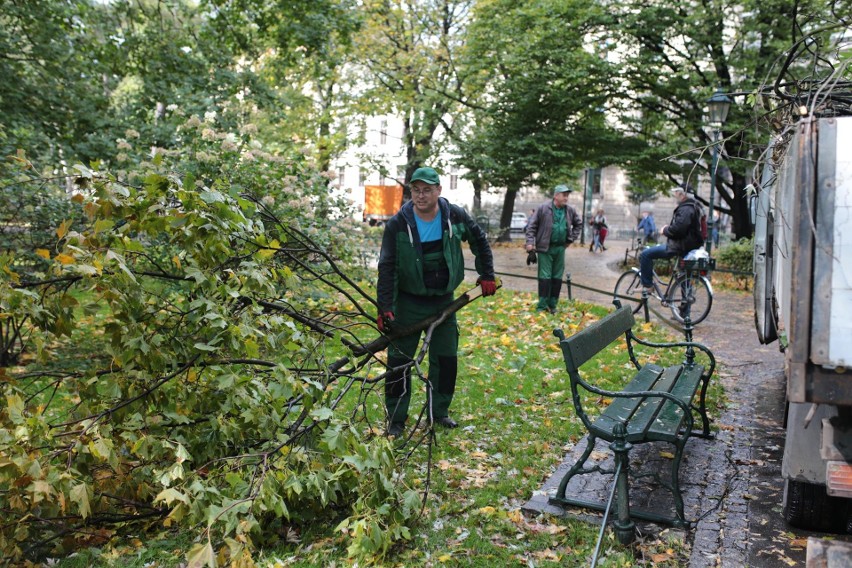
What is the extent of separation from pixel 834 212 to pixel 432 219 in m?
3.25

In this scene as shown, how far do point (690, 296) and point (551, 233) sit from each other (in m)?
2.17

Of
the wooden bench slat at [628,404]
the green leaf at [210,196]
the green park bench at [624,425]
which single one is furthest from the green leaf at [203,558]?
the wooden bench slat at [628,404]

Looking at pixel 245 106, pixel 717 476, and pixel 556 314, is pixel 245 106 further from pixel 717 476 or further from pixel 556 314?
pixel 717 476

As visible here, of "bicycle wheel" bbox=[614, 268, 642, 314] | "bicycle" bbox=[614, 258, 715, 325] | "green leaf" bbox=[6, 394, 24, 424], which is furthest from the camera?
"bicycle wheel" bbox=[614, 268, 642, 314]

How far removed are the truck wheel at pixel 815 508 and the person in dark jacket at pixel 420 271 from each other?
260cm

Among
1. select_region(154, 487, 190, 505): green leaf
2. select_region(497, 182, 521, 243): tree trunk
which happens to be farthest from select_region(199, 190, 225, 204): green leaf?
select_region(497, 182, 521, 243): tree trunk

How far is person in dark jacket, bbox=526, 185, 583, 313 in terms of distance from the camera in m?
11.7

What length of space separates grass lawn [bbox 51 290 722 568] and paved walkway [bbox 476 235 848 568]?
159mm

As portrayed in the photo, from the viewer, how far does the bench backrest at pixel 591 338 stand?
4.54m

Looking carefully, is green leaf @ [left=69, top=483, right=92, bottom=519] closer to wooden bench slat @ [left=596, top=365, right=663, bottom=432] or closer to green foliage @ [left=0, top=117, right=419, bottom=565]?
green foliage @ [left=0, top=117, right=419, bottom=565]

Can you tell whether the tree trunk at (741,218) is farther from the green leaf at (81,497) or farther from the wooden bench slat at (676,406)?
the green leaf at (81,497)

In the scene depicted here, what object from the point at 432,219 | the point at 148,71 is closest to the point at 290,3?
the point at 148,71

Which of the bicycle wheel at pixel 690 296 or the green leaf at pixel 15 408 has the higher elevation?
the green leaf at pixel 15 408

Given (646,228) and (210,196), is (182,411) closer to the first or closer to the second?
(210,196)
